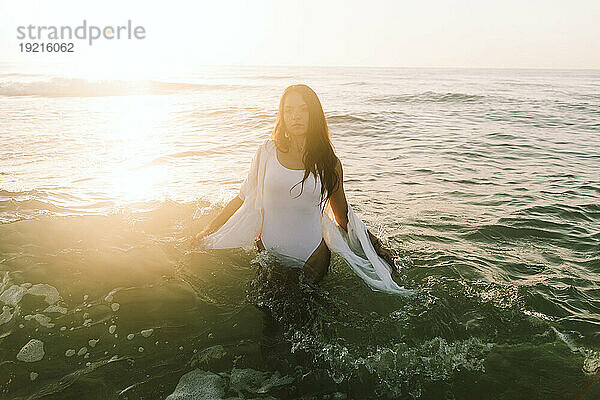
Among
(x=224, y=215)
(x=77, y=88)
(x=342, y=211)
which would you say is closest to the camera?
(x=342, y=211)

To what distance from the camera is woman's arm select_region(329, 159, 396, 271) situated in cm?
468

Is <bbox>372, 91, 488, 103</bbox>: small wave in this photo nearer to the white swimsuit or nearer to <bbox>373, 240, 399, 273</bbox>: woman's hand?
<bbox>373, 240, 399, 273</bbox>: woman's hand

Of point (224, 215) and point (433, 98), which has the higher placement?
point (433, 98)

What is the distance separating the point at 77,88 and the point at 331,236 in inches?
1417

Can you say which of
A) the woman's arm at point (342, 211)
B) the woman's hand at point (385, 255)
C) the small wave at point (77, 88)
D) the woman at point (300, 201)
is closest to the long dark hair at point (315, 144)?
the woman at point (300, 201)

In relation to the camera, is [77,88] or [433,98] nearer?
[433,98]

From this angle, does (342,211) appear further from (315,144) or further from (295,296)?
(295,296)

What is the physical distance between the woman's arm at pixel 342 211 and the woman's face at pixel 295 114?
1.81ft

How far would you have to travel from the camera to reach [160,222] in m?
6.84

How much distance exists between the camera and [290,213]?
15.0 ft

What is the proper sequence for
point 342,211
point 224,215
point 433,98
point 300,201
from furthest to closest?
point 433,98, point 224,215, point 342,211, point 300,201

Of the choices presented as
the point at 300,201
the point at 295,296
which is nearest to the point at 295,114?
the point at 300,201

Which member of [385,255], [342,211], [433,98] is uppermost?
[433,98]

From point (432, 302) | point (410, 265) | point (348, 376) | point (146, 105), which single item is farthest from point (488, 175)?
point (146, 105)
